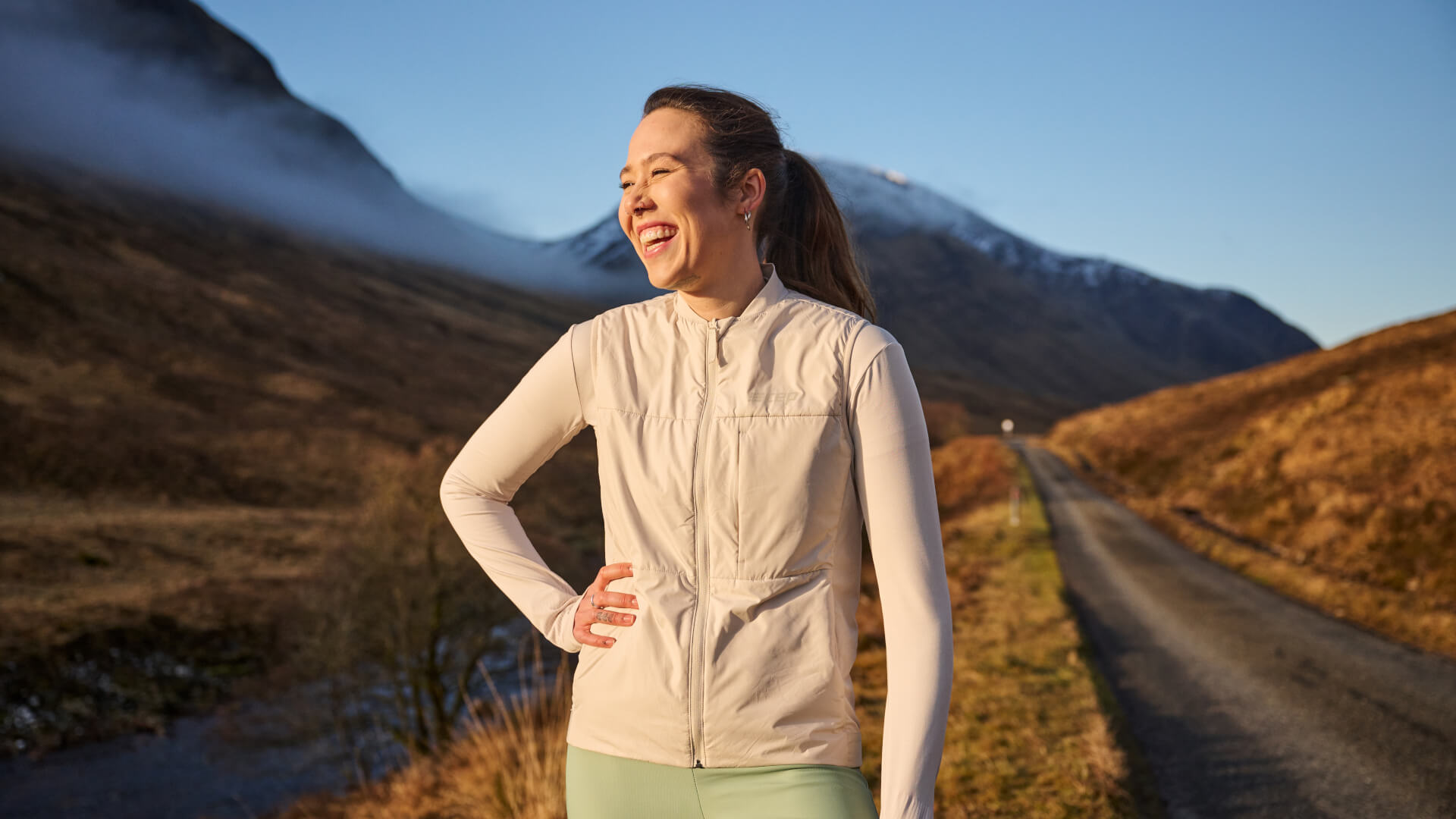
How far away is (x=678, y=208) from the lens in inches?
74.0

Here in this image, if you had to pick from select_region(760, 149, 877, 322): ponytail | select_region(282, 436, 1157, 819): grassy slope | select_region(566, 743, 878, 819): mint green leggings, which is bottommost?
select_region(282, 436, 1157, 819): grassy slope

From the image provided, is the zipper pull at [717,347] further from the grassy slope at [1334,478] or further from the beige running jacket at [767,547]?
the grassy slope at [1334,478]

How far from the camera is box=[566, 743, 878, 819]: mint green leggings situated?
64.6 inches

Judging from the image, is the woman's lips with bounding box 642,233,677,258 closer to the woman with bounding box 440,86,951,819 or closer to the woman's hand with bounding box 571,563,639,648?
the woman with bounding box 440,86,951,819

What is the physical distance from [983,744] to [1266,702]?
4010mm

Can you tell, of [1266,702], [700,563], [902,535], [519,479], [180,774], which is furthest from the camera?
[180,774]

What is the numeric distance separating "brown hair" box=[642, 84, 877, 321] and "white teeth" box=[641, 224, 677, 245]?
0.20m

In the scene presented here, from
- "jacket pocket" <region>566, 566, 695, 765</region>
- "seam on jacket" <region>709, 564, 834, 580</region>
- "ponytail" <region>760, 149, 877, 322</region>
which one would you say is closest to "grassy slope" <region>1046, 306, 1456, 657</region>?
"ponytail" <region>760, 149, 877, 322</region>

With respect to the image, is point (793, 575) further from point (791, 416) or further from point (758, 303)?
point (758, 303)

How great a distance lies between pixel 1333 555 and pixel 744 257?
2128cm

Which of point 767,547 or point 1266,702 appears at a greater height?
point 767,547

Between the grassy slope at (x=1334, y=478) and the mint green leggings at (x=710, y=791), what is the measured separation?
13311mm

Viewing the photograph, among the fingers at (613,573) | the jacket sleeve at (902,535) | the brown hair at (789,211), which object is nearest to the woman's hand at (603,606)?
the fingers at (613,573)

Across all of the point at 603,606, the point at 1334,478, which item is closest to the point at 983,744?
the point at 603,606
